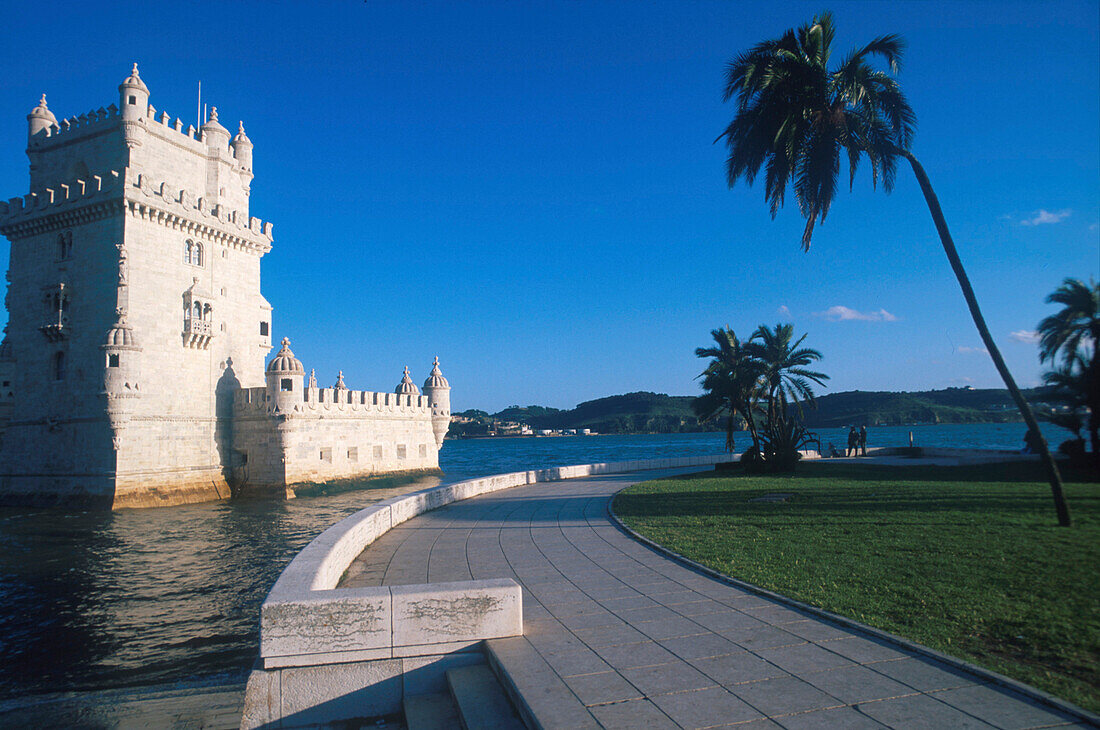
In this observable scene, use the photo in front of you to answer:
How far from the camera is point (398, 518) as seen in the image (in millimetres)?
13234

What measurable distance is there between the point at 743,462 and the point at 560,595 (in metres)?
20.4

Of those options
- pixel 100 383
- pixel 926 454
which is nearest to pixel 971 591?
pixel 926 454

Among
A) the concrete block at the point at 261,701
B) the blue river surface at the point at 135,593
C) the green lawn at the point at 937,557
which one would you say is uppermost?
the green lawn at the point at 937,557

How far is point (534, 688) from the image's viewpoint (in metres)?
4.63

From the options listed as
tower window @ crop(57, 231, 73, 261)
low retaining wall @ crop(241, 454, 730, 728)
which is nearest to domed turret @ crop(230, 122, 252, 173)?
tower window @ crop(57, 231, 73, 261)

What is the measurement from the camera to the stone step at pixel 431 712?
500cm

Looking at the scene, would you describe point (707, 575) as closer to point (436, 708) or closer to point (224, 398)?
point (436, 708)

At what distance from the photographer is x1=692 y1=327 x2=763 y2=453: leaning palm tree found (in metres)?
33.7

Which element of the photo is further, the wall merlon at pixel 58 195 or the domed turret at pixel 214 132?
the domed turret at pixel 214 132

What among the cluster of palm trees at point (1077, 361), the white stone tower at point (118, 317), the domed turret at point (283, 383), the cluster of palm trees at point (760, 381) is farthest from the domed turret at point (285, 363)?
the cluster of palm trees at point (1077, 361)

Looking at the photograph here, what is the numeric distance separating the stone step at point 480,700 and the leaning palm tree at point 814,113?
14.0 metres

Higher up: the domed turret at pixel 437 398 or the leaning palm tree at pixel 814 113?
the leaning palm tree at pixel 814 113

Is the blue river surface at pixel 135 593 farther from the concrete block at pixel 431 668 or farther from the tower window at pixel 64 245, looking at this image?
the tower window at pixel 64 245

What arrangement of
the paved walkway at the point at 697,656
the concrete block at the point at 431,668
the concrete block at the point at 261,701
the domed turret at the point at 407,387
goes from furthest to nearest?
the domed turret at the point at 407,387 → the concrete block at the point at 431,668 → the concrete block at the point at 261,701 → the paved walkway at the point at 697,656
